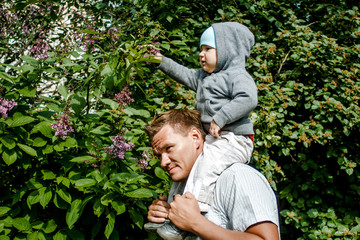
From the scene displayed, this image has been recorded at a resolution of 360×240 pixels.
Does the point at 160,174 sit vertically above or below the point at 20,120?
below

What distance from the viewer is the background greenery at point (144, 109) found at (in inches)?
75.5

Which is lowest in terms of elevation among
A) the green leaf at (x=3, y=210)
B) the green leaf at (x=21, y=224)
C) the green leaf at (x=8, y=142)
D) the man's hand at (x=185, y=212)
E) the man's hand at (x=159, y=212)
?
the green leaf at (x=21, y=224)

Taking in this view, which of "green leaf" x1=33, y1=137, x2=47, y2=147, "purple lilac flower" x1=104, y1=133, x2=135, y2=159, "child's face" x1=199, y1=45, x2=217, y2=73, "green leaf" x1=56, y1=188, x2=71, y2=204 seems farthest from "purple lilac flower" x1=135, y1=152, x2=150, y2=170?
"child's face" x1=199, y1=45, x2=217, y2=73

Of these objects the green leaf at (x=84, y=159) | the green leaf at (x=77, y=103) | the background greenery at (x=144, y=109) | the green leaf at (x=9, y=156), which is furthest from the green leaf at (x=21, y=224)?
the green leaf at (x=77, y=103)

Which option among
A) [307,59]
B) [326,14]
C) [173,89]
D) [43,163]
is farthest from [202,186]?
[326,14]

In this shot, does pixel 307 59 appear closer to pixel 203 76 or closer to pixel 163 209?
pixel 203 76

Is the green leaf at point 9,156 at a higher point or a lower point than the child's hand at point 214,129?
lower

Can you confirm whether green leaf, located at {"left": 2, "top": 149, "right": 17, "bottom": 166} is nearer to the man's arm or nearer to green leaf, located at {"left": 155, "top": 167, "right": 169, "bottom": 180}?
green leaf, located at {"left": 155, "top": 167, "right": 169, "bottom": 180}

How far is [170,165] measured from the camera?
62.1 inches

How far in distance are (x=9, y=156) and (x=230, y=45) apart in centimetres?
141

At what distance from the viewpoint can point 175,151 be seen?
1580 mm

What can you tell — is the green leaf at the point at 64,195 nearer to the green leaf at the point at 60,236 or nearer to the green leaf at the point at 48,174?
the green leaf at the point at 48,174

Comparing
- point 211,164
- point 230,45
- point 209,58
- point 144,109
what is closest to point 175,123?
point 211,164

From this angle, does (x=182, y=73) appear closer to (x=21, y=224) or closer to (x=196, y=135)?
(x=196, y=135)
